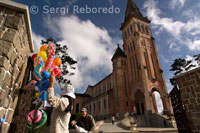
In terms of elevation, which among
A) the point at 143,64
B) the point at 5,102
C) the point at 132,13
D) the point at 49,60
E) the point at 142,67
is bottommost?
the point at 5,102

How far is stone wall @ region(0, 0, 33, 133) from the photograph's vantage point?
1837 mm

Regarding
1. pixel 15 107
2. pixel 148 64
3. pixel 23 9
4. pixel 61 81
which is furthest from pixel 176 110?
pixel 148 64

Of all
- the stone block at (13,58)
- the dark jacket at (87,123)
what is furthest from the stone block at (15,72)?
the dark jacket at (87,123)

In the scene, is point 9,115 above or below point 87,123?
above

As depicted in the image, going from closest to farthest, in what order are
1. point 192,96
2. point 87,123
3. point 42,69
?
point 87,123 → point 42,69 → point 192,96

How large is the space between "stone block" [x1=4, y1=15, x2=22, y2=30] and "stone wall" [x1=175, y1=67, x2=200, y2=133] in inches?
211

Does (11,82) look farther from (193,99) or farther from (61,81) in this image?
(61,81)

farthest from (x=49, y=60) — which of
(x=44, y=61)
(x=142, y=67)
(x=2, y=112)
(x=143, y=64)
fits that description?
(x=143, y=64)

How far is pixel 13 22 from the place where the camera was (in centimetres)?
208

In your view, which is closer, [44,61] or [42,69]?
[42,69]

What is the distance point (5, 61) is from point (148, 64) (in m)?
24.8

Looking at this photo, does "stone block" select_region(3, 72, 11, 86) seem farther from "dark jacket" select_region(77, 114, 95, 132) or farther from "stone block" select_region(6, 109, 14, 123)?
"dark jacket" select_region(77, 114, 95, 132)

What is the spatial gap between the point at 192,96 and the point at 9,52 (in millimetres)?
5422

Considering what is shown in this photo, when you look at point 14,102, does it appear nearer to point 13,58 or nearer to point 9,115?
point 9,115
